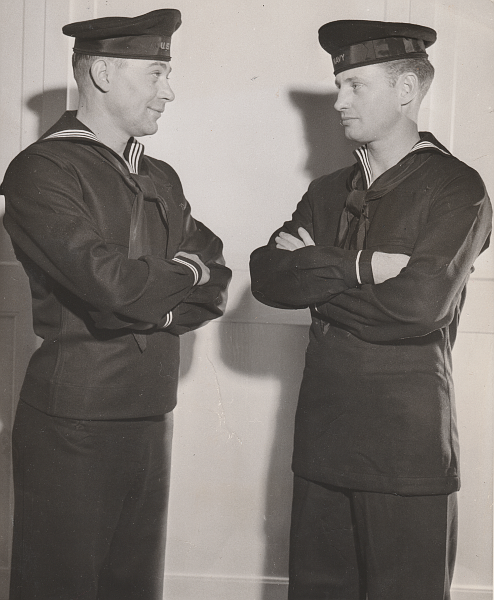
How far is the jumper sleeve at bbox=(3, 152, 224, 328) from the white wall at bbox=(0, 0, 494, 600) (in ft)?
2.87

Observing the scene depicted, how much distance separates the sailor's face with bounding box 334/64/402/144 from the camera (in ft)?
7.89

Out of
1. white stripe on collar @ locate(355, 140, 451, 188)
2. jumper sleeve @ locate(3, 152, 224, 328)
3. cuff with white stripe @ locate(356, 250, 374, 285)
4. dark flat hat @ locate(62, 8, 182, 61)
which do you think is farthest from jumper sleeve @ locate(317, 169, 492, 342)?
dark flat hat @ locate(62, 8, 182, 61)

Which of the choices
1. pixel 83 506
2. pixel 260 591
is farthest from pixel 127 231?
pixel 260 591

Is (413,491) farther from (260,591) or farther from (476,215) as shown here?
(260,591)

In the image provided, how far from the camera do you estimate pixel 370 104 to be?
241 centimetres

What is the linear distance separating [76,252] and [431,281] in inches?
38.6

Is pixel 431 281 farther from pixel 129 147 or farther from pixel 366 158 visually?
pixel 129 147

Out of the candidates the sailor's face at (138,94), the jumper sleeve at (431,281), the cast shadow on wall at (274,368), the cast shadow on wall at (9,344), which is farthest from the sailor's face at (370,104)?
the cast shadow on wall at (9,344)

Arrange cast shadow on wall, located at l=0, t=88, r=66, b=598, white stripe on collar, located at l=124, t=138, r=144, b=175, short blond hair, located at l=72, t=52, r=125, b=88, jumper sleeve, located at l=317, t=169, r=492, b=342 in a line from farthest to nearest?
cast shadow on wall, located at l=0, t=88, r=66, b=598, white stripe on collar, located at l=124, t=138, r=144, b=175, short blond hair, located at l=72, t=52, r=125, b=88, jumper sleeve, located at l=317, t=169, r=492, b=342

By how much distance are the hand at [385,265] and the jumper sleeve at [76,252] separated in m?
0.55

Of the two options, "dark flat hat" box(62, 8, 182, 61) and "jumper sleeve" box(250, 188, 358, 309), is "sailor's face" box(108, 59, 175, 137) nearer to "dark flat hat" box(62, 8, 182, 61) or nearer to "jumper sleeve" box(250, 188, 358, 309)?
"dark flat hat" box(62, 8, 182, 61)

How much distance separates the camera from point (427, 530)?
230 centimetres

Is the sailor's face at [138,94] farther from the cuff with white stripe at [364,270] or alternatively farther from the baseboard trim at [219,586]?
the baseboard trim at [219,586]

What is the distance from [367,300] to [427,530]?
2.28 ft
